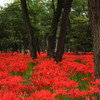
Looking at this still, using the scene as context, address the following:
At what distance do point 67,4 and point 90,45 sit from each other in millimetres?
13927

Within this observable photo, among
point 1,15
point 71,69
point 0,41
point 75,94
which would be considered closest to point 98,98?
point 75,94

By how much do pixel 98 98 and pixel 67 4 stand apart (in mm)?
7650

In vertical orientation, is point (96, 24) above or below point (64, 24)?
below

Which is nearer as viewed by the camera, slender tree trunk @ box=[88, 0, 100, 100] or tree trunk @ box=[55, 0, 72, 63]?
slender tree trunk @ box=[88, 0, 100, 100]

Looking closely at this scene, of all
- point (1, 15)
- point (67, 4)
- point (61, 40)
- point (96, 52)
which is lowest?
point (96, 52)

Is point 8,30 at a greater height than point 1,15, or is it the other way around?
point 1,15

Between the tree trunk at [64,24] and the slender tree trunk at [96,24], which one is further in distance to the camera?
the tree trunk at [64,24]

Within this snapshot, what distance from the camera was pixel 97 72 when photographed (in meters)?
3.71

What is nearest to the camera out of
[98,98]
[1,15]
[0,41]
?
[98,98]

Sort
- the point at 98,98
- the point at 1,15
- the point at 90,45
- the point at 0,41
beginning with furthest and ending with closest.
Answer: the point at 90,45
the point at 1,15
the point at 0,41
the point at 98,98

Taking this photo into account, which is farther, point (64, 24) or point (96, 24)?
point (64, 24)

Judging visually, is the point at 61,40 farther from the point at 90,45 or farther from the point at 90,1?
the point at 90,45

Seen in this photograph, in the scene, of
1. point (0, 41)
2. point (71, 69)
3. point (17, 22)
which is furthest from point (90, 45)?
point (71, 69)

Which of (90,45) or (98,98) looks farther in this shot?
(90,45)
